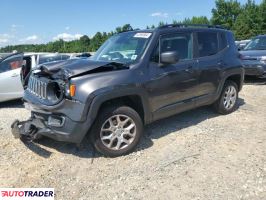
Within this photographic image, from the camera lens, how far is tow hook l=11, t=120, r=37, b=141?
4.77 metres

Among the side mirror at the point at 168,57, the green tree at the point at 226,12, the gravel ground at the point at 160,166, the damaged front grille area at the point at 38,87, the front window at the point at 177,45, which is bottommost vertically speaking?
the gravel ground at the point at 160,166

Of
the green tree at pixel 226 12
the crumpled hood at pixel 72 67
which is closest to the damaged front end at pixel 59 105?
the crumpled hood at pixel 72 67

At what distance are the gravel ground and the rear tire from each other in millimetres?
709

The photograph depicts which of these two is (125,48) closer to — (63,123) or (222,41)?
(63,123)

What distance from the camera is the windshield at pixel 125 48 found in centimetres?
527

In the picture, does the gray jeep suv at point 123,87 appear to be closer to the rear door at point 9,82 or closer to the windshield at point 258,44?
the rear door at point 9,82

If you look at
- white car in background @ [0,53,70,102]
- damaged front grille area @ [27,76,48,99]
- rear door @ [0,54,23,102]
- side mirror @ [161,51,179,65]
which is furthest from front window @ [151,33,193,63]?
rear door @ [0,54,23,102]

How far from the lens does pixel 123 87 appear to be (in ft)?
15.5

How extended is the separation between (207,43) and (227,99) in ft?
4.59

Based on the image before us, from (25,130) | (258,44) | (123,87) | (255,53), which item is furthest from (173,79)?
(258,44)

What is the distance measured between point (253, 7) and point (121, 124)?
45.3 m

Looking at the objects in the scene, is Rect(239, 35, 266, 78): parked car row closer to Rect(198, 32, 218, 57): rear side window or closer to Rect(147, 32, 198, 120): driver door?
Rect(198, 32, 218, 57): rear side window

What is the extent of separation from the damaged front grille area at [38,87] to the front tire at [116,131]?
90cm

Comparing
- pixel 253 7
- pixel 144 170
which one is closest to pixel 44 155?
pixel 144 170
